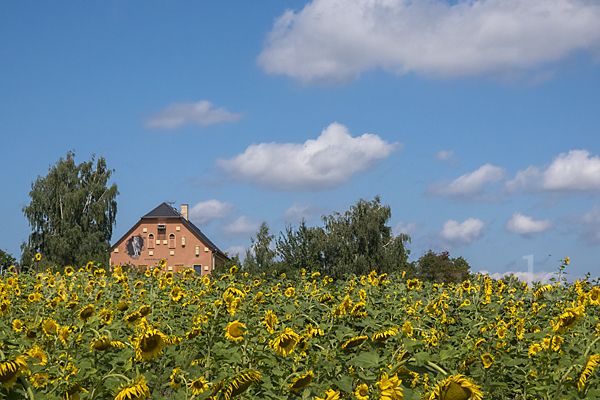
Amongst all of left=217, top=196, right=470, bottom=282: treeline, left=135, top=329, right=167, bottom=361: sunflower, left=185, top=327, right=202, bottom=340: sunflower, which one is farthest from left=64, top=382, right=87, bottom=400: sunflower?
left=217, top=196, right=470, bottom=282: treeline

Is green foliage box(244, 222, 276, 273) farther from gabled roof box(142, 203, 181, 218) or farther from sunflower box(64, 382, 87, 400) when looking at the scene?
sunflower box(64, 382, 87, 400)

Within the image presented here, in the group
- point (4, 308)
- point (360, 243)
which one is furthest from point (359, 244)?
point (4, 308)

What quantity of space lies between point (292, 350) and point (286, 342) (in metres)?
0.07

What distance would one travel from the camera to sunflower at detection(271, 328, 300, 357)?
2.71 m

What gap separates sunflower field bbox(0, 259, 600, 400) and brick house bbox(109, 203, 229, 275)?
4223 centimetres

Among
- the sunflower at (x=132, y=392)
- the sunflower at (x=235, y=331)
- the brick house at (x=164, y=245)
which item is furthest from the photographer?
the brick house at (x=164, y=245)

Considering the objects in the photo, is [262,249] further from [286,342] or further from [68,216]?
[286,342]

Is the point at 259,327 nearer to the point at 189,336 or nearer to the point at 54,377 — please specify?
the point at 189,336

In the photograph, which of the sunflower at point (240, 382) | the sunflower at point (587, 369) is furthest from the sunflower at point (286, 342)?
the sunflower at point (587, 369)

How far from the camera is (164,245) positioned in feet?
158

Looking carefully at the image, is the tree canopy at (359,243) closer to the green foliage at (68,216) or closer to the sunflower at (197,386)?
the green foliage at (68,216)

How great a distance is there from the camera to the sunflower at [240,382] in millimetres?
1654

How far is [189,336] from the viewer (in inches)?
133

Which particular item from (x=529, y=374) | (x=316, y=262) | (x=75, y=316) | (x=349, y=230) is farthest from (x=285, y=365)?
(x=349, y=230)
